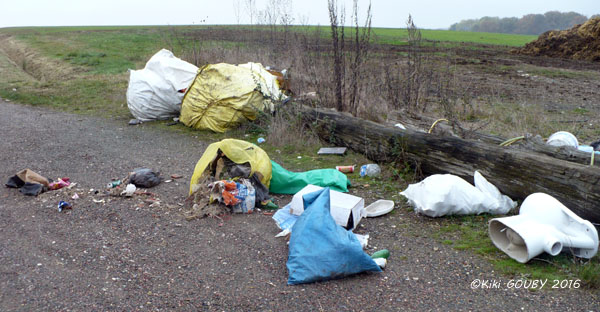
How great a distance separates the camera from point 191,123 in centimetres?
714

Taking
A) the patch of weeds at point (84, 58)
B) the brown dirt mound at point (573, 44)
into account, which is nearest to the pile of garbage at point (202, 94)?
the patch of weeds at point (84, 58)

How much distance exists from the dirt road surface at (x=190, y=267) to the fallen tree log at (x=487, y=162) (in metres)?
0.79

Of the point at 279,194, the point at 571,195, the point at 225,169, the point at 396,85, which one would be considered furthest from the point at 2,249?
the point at 396,85

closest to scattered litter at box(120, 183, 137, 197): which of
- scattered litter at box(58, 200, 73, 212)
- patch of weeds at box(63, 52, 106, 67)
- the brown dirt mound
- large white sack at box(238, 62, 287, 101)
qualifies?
scattered litter at box(58, 200, 73, 212)

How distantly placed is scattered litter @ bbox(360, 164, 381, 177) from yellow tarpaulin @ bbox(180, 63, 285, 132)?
2393 mm

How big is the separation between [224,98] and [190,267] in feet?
13.4

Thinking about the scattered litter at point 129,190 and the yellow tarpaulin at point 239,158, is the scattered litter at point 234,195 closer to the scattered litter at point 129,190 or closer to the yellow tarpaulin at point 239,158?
the yellow tarpaulin at point 239,158

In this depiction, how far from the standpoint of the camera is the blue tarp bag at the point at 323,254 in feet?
9.20

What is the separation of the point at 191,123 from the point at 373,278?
495cm

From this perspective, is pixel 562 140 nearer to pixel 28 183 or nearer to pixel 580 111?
pixel 580 111

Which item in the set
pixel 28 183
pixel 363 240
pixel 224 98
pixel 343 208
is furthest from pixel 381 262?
pixel 224 98

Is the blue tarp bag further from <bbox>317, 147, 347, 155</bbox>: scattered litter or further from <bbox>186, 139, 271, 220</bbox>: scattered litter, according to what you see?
<bbox>317, 147, 347, 155</bbox>: scattered litter

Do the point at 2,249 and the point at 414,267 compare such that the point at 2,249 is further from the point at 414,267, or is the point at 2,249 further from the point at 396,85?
the point at 396,85

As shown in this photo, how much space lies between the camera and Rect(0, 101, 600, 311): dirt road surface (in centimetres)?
260
